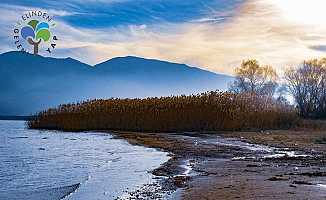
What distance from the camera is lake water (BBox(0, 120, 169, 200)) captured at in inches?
581

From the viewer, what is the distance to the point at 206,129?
147 ft

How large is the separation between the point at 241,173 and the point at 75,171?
5.74m

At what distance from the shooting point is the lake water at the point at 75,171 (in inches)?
581

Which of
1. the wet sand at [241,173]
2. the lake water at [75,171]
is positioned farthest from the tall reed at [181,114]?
the wet sand at [241,173]

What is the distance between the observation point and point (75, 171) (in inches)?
770

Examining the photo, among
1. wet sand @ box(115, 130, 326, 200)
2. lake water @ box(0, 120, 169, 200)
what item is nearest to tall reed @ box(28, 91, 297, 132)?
lake water @ box(0, 120, 169, 200)

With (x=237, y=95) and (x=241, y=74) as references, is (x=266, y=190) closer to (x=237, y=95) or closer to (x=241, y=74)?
(x=237, y=95)

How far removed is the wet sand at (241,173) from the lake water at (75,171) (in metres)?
0.91

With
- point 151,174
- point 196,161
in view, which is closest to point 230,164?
point 196,161

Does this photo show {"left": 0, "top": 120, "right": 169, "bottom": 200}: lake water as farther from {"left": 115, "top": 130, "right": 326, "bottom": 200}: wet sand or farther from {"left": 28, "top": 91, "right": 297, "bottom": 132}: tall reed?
{"left": 28, "top": 91, "right": 297, "bottom": 132}: tall reed

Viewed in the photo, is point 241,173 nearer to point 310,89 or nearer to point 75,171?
point 75,171

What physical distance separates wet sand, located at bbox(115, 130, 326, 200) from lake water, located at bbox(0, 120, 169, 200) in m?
0.91

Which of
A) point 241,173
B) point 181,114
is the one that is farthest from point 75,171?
point 181,114

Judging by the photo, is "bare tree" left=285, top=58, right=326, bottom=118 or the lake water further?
"bare tree" left=285, top=58, right=326, bottom=118
